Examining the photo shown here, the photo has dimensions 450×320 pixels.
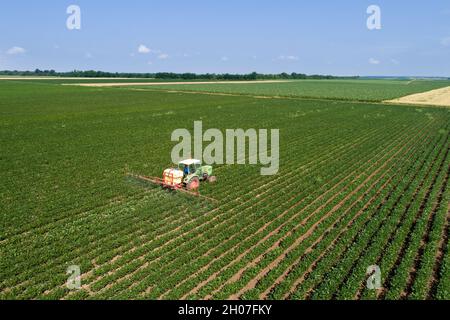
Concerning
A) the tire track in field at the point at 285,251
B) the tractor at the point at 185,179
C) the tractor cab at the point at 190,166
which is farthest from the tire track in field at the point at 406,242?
the tractor cab at the point at 190,166

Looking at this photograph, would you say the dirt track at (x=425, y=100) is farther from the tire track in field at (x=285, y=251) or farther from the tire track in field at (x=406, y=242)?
the tire track in field at (x=285, y=251)

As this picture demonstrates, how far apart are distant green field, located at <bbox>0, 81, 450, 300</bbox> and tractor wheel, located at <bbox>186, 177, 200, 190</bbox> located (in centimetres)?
78

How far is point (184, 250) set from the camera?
1358 cm

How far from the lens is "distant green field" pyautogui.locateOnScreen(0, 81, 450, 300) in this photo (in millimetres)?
11562

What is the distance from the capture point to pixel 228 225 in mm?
15766

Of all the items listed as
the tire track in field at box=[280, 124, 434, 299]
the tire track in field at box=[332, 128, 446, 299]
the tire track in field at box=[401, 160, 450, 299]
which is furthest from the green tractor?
the tire track in field at box=[401, 160, 450, 299]

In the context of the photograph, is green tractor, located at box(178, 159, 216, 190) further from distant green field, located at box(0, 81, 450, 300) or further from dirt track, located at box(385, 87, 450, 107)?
dirt track, located at box(385, 87, 450, 107)

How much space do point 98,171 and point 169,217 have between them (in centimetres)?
951

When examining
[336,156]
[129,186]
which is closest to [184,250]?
[129,186]

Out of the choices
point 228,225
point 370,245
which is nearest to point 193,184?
point 228,225

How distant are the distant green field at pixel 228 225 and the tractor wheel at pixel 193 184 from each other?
2.55ft

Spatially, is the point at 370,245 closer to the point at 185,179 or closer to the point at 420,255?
the point at 420,255
